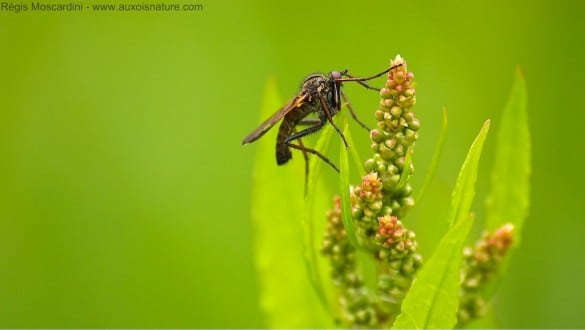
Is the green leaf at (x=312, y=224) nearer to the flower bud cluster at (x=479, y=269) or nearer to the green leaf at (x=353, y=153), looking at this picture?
the green leaf at (x=353, y=153)

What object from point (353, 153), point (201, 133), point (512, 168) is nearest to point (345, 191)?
point (353, 153)

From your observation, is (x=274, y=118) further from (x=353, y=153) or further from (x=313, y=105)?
(x=353, y=153)

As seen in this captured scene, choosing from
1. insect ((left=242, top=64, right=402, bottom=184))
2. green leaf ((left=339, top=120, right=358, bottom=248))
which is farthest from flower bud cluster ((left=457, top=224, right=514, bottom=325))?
insect ((left=242, top=64, right=402, bottom=184))

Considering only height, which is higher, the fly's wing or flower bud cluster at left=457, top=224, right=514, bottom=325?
the fly's wing

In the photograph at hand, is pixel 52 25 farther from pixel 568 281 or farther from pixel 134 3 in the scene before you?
pixel 568 281

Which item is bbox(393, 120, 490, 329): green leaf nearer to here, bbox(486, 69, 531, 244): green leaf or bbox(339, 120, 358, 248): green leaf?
bbox(339, 120, 358, 248): green leaf

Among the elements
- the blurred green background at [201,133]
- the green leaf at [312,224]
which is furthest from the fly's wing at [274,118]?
the blurred green background at [201,133]

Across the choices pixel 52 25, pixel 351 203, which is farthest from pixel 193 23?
pixel 351 203
